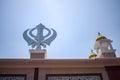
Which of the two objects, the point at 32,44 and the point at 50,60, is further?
the point at 32,44

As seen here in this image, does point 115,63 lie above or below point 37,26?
below

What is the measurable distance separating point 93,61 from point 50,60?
7.83 ft

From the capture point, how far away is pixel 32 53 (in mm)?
9422

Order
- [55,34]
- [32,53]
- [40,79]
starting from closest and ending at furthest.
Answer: [40,79] → [32,53] → [55,34]

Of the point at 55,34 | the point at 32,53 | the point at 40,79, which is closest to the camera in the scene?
the point at 40,79

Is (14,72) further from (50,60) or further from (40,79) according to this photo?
(50,60)

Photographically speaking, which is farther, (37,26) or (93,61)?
(37,26)

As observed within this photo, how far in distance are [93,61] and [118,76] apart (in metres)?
1.52

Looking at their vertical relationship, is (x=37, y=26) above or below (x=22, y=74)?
above

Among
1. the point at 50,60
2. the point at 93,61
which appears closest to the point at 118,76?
the point at 93,61

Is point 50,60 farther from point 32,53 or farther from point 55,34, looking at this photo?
point 55,34

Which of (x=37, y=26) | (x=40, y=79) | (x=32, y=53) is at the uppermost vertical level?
(x=37, y=26)

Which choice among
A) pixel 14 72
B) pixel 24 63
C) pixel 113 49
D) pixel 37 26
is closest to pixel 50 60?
pixel 24 63

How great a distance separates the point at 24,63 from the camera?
870 cm
